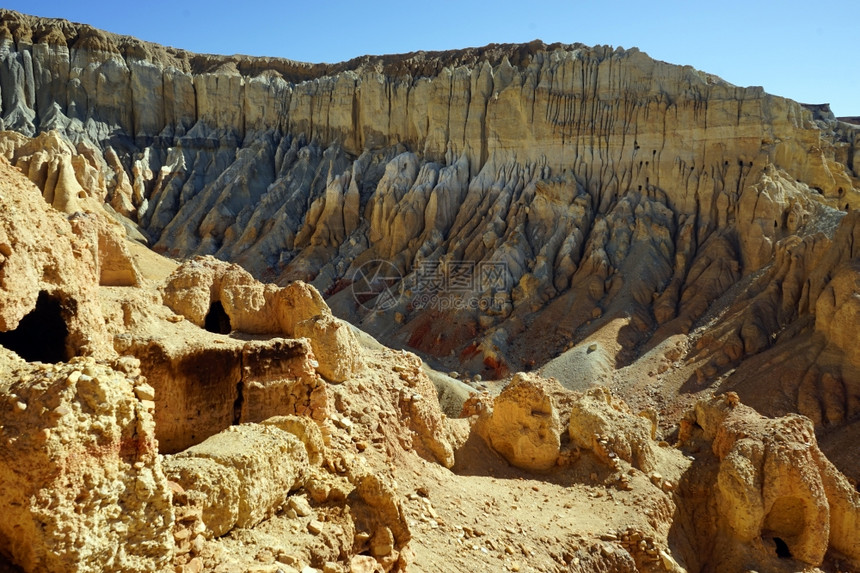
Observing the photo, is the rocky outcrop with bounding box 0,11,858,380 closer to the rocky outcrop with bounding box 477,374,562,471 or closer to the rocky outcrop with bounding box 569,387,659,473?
the rocky outcrop with bounding box 569,387,659,473

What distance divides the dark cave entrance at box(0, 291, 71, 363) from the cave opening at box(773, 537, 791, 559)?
40.1 ft

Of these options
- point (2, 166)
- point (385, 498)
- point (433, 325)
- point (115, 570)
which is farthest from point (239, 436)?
Result: point (433, 325)

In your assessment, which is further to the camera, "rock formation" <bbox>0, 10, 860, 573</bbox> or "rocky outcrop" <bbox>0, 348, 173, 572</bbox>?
"rock formation" <bbox>0, 10, 860, 573</bbox>

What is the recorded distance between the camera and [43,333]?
793 cm

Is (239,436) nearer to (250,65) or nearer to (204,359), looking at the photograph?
(204,359)

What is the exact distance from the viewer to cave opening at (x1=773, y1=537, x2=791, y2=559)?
40.4ft

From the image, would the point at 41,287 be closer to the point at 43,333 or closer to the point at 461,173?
the point at 43,333

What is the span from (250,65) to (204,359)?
55.0 metres

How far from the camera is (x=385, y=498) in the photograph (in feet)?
25.3

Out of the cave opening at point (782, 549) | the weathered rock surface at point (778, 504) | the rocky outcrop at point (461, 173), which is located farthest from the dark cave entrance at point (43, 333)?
the rocky outcrop at point (461, 173)

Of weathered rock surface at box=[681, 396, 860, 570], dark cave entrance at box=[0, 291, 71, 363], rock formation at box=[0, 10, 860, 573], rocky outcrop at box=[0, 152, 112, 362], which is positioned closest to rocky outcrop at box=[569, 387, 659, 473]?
rock formation at box=[0, 10, 860, 573]

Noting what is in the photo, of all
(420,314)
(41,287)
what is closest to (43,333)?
(41,287)

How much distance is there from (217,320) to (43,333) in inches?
208

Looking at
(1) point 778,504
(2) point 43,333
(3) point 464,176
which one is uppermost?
(3) point 464,176
